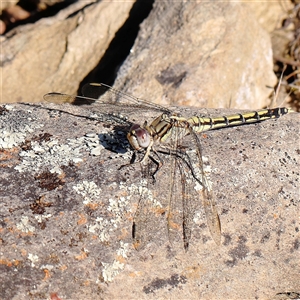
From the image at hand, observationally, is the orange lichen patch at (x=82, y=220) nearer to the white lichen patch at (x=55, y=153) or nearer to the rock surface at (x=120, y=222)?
the rock surface at (x=120, y=222)

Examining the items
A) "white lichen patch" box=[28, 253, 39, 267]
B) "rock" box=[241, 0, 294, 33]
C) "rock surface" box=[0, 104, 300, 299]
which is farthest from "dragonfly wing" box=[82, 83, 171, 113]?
"rock" box=[241, 0, 294, 33]

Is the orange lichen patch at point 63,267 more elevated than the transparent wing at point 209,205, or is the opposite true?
the transparent wing at point 209,205

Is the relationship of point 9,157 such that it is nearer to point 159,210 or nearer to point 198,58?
point 159,210

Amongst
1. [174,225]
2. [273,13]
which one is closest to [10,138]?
[174,225]

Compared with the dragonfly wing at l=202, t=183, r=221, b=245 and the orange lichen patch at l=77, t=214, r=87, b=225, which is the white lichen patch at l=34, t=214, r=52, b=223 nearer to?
the orange lichen patch at l=77, t=214, r=87, b=225

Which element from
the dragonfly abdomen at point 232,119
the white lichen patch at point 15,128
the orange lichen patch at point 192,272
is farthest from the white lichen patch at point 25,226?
the dragonfly abdomen at point 232,119
